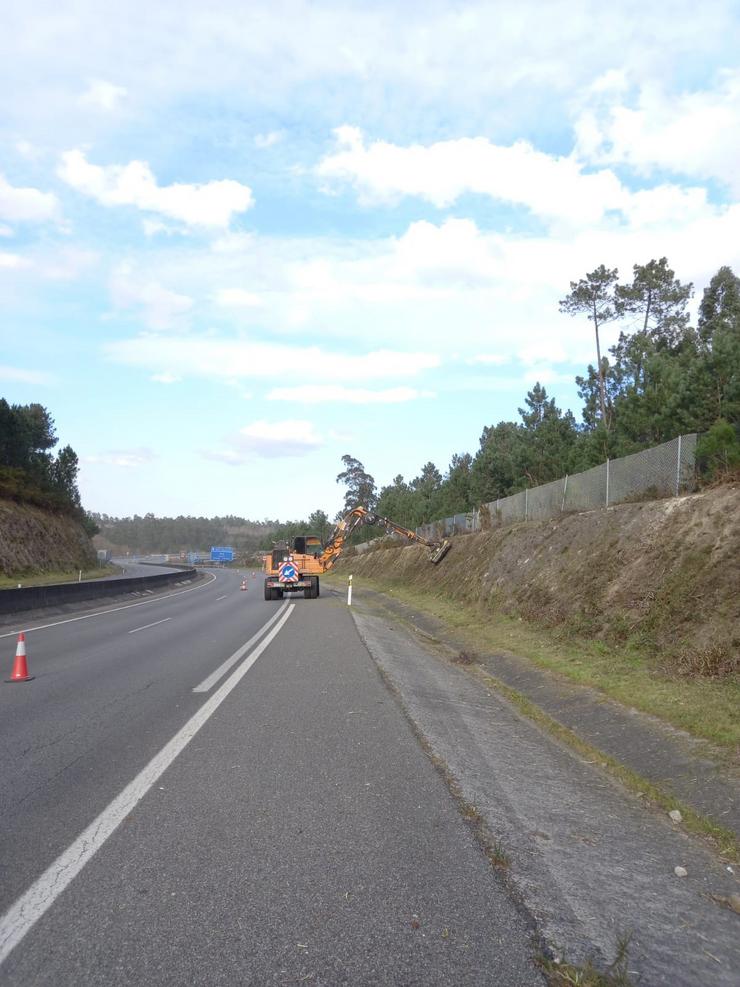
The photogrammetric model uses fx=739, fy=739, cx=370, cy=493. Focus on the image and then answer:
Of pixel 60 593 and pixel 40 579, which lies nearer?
pixel 60 593

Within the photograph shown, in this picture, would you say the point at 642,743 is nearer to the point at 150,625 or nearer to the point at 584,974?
the point at 584,974

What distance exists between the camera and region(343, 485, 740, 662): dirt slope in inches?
400

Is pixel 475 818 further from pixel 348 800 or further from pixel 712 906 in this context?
pixel 712 906

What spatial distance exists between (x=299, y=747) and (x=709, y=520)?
8.30 m

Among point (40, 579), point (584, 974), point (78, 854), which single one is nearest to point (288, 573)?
point (40, 579)

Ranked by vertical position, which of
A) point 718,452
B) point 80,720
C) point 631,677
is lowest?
point 80,720

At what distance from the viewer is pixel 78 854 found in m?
4.36

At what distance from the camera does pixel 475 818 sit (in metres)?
5.04

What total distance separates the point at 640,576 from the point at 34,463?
2464 inches

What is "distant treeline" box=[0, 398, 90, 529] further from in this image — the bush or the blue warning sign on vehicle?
the bush

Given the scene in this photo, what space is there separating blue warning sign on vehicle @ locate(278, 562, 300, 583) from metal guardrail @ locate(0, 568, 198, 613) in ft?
25.8

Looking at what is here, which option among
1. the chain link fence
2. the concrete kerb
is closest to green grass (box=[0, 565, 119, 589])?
the chain link fence

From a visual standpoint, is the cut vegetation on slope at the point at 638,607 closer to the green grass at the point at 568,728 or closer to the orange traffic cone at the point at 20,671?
the green grass at the point at 568,728

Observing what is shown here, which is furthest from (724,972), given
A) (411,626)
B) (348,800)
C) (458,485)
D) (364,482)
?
(364,482)
